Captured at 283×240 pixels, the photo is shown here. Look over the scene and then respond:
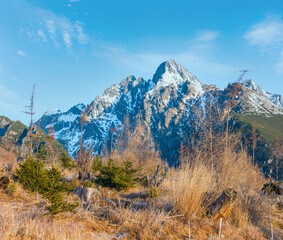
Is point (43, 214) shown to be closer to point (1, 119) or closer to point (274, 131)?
point (274, 131)

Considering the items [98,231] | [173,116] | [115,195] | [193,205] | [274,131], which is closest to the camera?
[98,231]

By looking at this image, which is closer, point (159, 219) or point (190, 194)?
point (159, 219)

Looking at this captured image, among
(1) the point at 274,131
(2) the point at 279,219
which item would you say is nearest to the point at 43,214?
(2) the point at 279,219

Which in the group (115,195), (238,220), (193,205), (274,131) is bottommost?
(115,195)

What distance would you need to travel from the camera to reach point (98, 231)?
126 inches

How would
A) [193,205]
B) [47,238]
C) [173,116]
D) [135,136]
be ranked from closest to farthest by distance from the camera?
[47,238], [193,205], [135,136], [173,116]

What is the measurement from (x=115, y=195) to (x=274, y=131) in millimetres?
127408

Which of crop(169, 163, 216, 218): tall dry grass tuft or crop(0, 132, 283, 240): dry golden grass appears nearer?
crop(0, 132, 283, 240): dry golden grass

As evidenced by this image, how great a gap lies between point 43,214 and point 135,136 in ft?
42.7

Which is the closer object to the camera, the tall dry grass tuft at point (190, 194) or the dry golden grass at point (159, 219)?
the dry golden grass at point (159, 219)

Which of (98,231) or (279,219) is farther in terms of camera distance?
(279,219)

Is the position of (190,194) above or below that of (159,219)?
above

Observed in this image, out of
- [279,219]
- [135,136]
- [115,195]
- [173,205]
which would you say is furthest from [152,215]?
[135,136]

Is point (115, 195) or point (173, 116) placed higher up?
point (173, 116)
